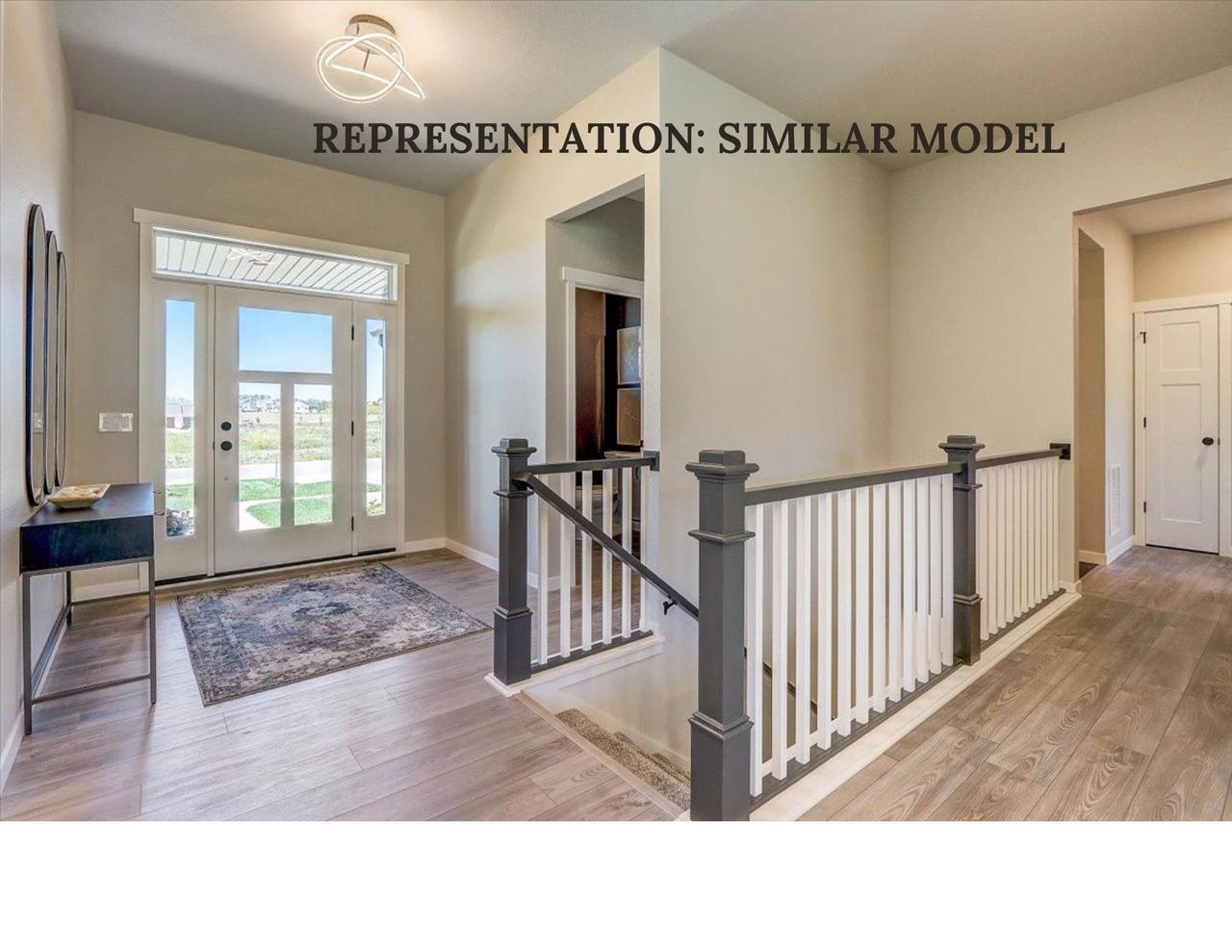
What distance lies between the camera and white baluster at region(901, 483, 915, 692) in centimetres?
224

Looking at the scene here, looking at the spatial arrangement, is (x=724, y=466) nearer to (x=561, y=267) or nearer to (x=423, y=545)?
(x=561, y=267)

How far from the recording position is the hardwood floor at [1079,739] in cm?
164

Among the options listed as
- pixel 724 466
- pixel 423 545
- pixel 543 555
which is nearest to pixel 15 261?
pixel 543 555

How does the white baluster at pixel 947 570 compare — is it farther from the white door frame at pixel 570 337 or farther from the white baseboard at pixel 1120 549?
the white baseboard at pixel 1120 549

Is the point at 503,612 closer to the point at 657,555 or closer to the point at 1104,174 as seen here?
the point at 657,555

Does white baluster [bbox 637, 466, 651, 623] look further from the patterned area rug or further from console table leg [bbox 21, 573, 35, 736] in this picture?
console table leg [bbox 21, 573, 35, 736]

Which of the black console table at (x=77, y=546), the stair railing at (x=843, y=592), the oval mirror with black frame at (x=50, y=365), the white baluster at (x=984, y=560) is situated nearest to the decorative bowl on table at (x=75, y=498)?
the black console table at (x=77, y=546)

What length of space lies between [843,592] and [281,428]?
12.9 feet

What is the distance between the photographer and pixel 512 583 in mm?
2467
